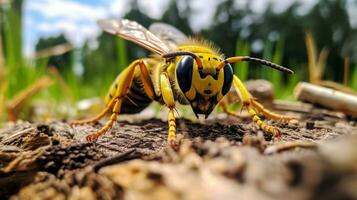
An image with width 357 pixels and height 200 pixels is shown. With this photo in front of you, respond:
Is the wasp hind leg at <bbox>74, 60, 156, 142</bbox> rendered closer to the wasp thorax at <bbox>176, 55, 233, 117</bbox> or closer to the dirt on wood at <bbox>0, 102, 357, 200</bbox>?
the dirt on wood at <bbox>0, 102, 357, 200</bbox>

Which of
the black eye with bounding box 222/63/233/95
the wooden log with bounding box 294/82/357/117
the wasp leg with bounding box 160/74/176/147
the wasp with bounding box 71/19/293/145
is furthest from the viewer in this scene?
the wooden log with bounding box 294/82/357/117

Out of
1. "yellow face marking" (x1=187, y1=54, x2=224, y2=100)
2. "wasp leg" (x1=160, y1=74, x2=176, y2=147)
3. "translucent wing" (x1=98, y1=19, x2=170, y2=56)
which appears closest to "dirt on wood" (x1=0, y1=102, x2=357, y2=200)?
"wasp leg" (x1=160, y1=74, x2=176, y2=147)

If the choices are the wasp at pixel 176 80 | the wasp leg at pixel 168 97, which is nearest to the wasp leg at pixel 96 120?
the wasp at pixel 176 80

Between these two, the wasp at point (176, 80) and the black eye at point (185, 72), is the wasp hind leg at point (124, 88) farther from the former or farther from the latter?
the black eye at point (185, 72)

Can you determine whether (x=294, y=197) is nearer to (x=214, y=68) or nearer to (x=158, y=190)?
(x=158, y=190)

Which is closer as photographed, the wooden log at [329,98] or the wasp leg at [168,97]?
the wasp leg at [168,97]

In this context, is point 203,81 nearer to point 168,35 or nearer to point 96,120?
point 96,120

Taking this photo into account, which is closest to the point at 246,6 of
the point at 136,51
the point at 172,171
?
the point at 136,51
